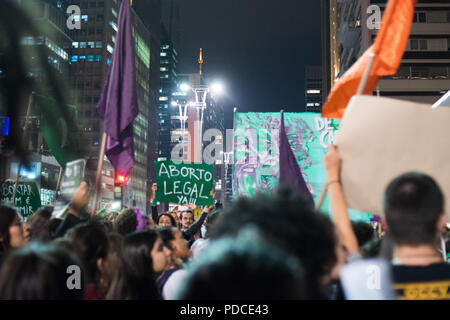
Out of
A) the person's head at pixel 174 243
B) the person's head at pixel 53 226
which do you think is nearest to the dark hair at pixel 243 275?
the person's head at pixel 174 243

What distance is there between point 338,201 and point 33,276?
1916mm

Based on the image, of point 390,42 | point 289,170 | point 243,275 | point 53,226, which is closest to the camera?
point 243,275

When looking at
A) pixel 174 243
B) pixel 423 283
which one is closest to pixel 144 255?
pixel 174 243

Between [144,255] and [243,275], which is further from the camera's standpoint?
[144,255]

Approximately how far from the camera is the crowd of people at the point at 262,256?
1354 millimetres

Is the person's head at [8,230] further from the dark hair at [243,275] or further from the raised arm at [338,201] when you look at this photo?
the dark hair at [243,275]

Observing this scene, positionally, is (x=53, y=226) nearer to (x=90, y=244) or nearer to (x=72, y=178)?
(x=72, y=178)

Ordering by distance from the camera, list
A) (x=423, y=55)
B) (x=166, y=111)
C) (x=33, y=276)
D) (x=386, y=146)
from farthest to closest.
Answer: (x=166, y=111) < (x=423, y=55) < (x=386, y=146) < (x=33, y=276)

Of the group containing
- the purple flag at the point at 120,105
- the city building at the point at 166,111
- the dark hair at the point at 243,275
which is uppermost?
the city building at the point at 166,111

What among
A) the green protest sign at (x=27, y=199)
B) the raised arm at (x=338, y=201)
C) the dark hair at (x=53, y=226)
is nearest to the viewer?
the raised arm at (x=338, y=201)

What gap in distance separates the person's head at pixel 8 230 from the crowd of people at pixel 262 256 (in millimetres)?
1180

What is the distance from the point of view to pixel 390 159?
350cm

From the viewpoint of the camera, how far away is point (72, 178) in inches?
238

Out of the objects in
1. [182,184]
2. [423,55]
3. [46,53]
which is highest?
[46,53]
